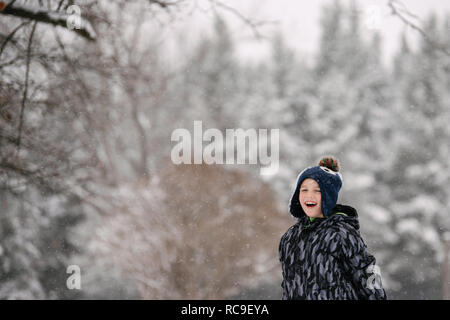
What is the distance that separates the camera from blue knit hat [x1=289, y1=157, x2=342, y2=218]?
2.12 metres

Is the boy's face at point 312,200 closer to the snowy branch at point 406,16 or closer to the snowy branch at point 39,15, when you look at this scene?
the snowy branch at point 406,16

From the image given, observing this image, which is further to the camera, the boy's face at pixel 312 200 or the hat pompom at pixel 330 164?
the hat pompom at pixel 330 164

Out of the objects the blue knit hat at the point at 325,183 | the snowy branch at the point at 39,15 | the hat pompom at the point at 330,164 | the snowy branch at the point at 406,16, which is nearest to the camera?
the blue knit hat at the point at 325,183

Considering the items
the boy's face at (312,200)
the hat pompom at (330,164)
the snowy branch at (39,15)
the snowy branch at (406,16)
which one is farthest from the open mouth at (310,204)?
the snowy branch at (39,15)

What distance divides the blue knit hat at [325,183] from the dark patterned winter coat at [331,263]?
0.05 meters

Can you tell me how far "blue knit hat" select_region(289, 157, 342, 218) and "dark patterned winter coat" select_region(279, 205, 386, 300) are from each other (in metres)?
0.05

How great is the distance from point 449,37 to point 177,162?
445 inches

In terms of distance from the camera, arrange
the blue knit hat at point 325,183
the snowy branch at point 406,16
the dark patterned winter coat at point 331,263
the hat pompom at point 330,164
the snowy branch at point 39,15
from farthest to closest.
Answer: the snowy branch at point 39,15, the snowy branch at point 406,16, the hat pompom at point 330,164, the blue knit hat at point 325,183, the dark patterned winter coat at point 331,263

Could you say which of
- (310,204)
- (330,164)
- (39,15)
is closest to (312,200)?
(310,204)

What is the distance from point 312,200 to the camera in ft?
7.01

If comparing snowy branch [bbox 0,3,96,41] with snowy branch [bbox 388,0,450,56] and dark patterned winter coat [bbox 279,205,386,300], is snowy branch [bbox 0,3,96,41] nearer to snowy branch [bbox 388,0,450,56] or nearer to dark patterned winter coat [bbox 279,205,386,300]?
snowy branch [bbox 388,0,450,56]

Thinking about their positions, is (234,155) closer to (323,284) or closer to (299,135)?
(299,135)

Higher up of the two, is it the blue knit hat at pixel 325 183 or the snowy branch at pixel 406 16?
the snowy branch at pixel 406 16

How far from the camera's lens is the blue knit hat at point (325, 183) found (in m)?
2.12
